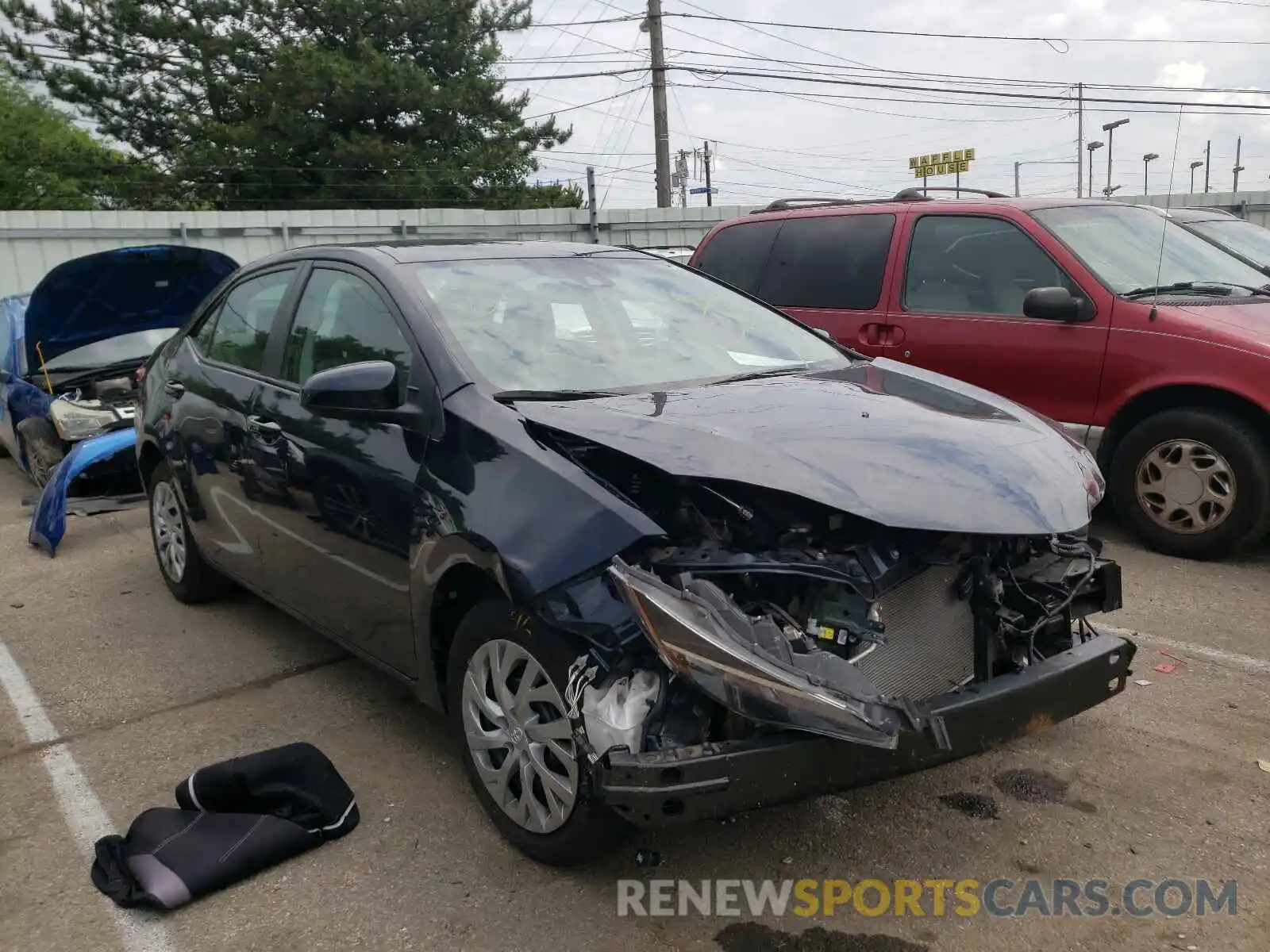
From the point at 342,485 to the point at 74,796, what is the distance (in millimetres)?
1341

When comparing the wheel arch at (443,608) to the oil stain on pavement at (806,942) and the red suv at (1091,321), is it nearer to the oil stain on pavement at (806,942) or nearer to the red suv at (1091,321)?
the oil stain on pavement at (806,942)

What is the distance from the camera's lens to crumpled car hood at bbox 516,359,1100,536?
2529mm

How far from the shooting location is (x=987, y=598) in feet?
9.05

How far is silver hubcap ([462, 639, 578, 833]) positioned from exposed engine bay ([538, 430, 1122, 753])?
0.25 meters

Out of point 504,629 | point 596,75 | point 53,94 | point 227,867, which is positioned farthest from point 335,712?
point 53,94

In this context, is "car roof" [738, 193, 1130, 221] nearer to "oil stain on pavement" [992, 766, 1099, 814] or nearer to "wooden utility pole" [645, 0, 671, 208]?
"oil stain on pavement" [992, 766, 1099, 814]

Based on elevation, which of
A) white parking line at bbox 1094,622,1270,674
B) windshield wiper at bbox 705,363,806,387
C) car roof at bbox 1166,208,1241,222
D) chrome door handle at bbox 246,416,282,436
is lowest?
white parking line at bbox 1094,622,1270,674

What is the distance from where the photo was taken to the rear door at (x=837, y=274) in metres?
6.50

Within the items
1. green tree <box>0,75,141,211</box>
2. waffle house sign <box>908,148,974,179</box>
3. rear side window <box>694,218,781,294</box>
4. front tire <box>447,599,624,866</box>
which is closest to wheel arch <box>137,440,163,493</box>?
front tire <box>447,599,624,866</box>

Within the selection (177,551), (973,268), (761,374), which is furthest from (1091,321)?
(177,551)

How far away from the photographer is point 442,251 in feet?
12.8

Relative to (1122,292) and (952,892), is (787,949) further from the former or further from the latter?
(1122,292)

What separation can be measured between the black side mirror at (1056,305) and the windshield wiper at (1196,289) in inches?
9.2

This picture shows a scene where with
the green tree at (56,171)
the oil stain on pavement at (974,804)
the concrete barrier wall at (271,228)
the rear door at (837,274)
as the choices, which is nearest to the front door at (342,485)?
the oil stain on pavement at (974,804)
